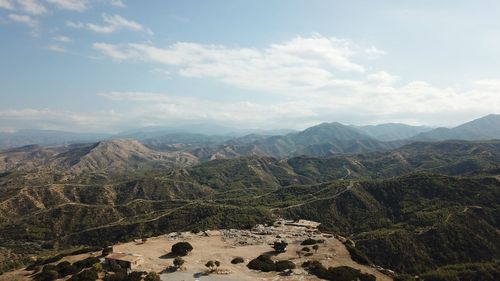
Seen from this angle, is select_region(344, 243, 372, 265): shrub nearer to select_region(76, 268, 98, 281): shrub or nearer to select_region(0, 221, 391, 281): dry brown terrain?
select_region(0, 221, 391, 281): dry brown terrain

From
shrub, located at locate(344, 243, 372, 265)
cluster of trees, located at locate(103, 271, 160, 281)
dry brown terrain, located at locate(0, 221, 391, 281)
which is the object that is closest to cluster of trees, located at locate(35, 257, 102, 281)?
cluster of trees, located at locate(103, 271, 160, 281)

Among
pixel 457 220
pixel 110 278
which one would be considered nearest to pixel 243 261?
pixel 110 278

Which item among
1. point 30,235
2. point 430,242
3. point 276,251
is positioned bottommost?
point 30,235

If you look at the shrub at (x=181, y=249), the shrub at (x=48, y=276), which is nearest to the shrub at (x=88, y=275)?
Result: the shrub at (x=48, y=276)

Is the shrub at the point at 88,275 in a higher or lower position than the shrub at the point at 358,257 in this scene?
higher

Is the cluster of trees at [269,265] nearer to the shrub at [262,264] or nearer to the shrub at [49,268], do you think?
the shrub at [262,264]

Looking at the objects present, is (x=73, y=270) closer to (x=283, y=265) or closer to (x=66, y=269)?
(x=66, y=269)

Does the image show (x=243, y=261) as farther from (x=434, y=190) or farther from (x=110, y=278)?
(x=434, y=190)

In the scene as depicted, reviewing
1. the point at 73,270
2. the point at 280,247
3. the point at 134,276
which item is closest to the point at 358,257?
the point at 280,247

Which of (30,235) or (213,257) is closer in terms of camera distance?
(213,257)
